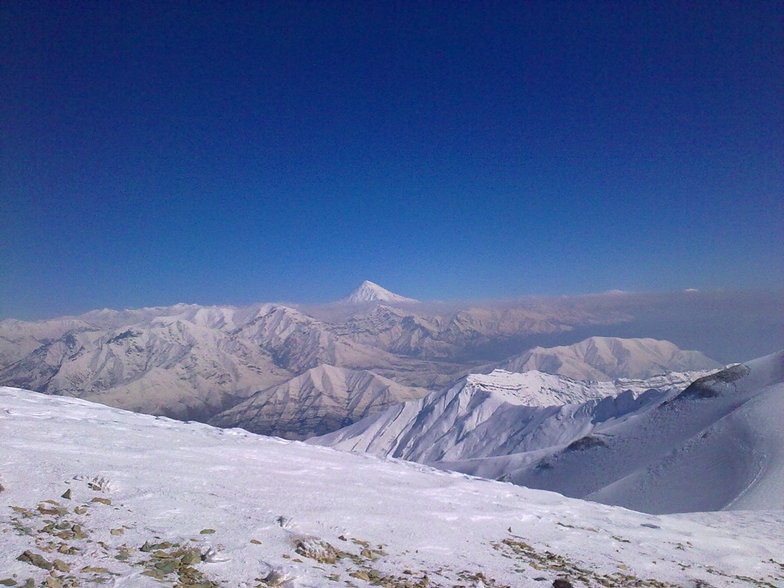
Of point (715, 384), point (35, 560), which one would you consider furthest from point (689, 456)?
point (35, 560)

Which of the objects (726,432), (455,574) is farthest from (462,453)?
(455,574)

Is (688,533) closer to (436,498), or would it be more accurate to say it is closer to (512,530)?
(512,530)

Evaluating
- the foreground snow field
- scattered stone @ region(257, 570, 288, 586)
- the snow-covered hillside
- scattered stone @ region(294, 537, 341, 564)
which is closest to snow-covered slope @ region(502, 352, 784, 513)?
the snow-covered hillside

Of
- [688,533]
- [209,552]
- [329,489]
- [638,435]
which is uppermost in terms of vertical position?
[209,552]

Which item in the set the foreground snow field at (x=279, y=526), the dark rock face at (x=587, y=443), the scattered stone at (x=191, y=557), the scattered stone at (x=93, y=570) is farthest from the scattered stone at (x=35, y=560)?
the dark rock face at (x=587, y=443)

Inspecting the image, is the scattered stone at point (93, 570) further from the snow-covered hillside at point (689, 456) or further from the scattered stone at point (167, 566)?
the snow-covered hillside at point (689, 456)
